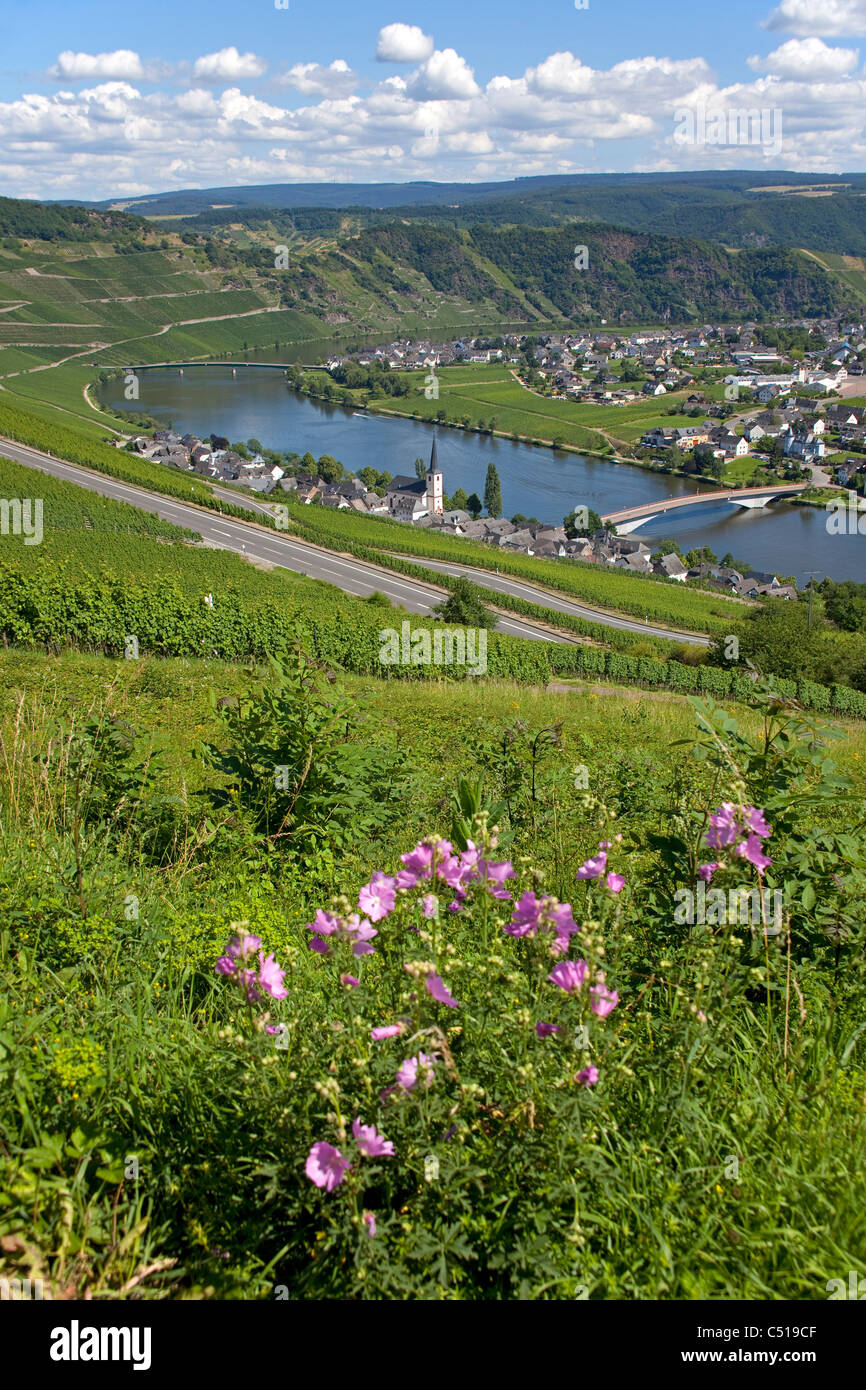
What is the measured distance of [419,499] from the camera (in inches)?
3329

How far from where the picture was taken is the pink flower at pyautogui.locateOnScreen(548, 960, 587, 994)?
1935 mm

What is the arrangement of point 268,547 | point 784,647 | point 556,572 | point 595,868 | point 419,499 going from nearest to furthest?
point 595,868
point 784,647
point 268,547
point 556,572
point 419,499

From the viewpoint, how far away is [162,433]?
95312mm

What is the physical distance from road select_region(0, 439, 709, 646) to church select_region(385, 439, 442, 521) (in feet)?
84.4

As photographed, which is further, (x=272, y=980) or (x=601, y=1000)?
(x=272, y=980)

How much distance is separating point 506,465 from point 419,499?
26.5m

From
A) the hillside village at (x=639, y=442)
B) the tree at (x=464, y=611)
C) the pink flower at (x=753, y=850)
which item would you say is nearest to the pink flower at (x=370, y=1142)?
the pink flower at (x=753, y=850)

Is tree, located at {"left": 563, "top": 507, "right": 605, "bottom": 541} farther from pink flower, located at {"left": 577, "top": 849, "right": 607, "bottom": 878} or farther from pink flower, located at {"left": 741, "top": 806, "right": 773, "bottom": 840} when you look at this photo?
pink flower, located at {"left": 577, "top": 849, "right": 607, "bottom": 878}

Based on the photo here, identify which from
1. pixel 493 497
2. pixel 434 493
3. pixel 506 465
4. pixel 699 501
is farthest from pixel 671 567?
pixel 506 465

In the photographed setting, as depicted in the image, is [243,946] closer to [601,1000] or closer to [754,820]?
[601,1000]

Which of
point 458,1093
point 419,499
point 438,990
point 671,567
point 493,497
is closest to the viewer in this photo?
point 438,990
